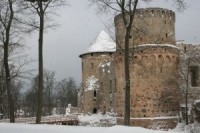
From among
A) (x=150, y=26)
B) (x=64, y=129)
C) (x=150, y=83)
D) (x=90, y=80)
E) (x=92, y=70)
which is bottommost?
(x=64, y=129)

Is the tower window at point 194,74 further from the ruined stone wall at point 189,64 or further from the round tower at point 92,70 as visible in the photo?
the round tower at point 92,70

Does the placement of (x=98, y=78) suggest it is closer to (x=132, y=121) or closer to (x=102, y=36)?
(x=102, y=36)

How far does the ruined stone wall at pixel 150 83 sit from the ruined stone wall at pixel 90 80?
13.5m

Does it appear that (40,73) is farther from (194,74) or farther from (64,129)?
(194,74)

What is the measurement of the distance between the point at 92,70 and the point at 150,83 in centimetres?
1626

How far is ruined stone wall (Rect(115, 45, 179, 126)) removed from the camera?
87.1ft

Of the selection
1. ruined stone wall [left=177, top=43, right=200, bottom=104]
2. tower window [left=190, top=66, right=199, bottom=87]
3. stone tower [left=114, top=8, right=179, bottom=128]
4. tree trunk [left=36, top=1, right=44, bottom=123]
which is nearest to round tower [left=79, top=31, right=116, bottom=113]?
tower window [left=190, top=66, right=199, bottom=87]

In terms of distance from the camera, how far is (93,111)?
→ 40750 millimetres

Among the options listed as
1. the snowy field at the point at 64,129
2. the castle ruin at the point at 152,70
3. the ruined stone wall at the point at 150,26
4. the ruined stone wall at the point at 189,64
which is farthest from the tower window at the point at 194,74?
the snowy field at the point at 64,129

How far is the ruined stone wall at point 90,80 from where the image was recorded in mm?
41031

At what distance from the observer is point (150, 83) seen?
26.8 m

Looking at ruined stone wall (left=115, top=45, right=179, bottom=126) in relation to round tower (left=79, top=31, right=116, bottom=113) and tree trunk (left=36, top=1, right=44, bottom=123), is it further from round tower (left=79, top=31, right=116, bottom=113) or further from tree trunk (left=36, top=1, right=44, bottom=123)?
round tower (left=79, top=31, right=116, bottom=113)

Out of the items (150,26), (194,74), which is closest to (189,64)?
(194,74)

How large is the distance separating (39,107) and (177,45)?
56.8ft
